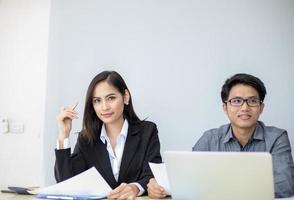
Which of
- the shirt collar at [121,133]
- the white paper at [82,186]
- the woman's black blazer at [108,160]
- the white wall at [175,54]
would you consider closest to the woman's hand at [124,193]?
the white paper at [82,186]

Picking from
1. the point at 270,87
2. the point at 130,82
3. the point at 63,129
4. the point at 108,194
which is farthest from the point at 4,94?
the point at 270,87

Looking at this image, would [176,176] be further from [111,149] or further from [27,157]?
[27,157]

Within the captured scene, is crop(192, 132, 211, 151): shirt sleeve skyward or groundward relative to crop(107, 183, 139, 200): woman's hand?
skyward

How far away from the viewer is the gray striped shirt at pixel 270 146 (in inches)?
53.6

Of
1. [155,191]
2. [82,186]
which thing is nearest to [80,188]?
[82,186]

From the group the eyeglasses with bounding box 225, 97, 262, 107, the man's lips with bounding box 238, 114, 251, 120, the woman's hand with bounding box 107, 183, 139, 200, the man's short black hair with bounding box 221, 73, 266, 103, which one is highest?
the man's short black hair with bounding box 221, 73, 266, 103

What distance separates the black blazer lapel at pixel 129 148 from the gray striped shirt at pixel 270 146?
344 mm

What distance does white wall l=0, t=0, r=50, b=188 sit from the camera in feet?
9.23

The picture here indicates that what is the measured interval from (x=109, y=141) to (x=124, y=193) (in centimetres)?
52

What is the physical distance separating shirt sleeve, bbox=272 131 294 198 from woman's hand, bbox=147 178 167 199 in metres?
0.47

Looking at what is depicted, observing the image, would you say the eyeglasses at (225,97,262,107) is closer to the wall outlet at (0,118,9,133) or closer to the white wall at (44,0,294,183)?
the white wall at (44,0,294,183)

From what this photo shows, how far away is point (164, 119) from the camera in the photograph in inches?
102

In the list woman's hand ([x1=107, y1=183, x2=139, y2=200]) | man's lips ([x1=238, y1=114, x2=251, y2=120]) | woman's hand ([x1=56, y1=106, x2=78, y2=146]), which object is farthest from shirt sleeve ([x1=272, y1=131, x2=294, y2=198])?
woman's hand ([x1=56, y1=106, x2=78, y2=146])

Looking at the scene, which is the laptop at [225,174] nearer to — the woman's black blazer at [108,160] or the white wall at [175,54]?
the woman's black blazer at [108,160]
